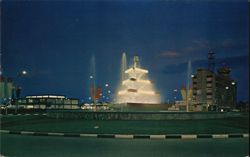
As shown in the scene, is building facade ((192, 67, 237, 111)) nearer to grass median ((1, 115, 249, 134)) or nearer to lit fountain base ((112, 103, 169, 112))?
lit fountain base ((112, 103, 169, 112))

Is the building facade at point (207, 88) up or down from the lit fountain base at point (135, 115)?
up

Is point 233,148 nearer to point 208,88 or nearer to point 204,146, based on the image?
point 204,146

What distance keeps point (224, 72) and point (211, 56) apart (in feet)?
73.5

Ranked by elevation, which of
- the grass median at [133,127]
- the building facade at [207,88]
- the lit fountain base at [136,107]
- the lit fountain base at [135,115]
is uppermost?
the building facade at [207,88]

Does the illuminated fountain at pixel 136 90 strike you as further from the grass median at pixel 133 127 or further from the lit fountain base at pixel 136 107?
the grass median at pixel 133 127

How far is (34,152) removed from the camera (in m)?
12.2

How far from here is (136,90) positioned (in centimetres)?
4556

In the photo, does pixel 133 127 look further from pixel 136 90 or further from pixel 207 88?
pixel 207 88

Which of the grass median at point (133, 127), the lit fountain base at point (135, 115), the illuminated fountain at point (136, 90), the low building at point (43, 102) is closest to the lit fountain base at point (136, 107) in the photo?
the illuminated fountain at point (136, 90)

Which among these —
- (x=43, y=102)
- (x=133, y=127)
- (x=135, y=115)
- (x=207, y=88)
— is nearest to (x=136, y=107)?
(x=135, y=115)

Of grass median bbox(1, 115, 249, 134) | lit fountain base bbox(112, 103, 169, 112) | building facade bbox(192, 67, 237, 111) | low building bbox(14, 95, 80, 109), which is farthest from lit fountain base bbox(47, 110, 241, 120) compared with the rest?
low building bbox(14, 95, 80, 109)

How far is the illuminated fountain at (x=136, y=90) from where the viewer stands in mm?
45188

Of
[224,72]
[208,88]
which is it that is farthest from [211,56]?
[224,72]

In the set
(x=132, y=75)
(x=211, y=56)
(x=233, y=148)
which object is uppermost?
(x=211, y=56)
